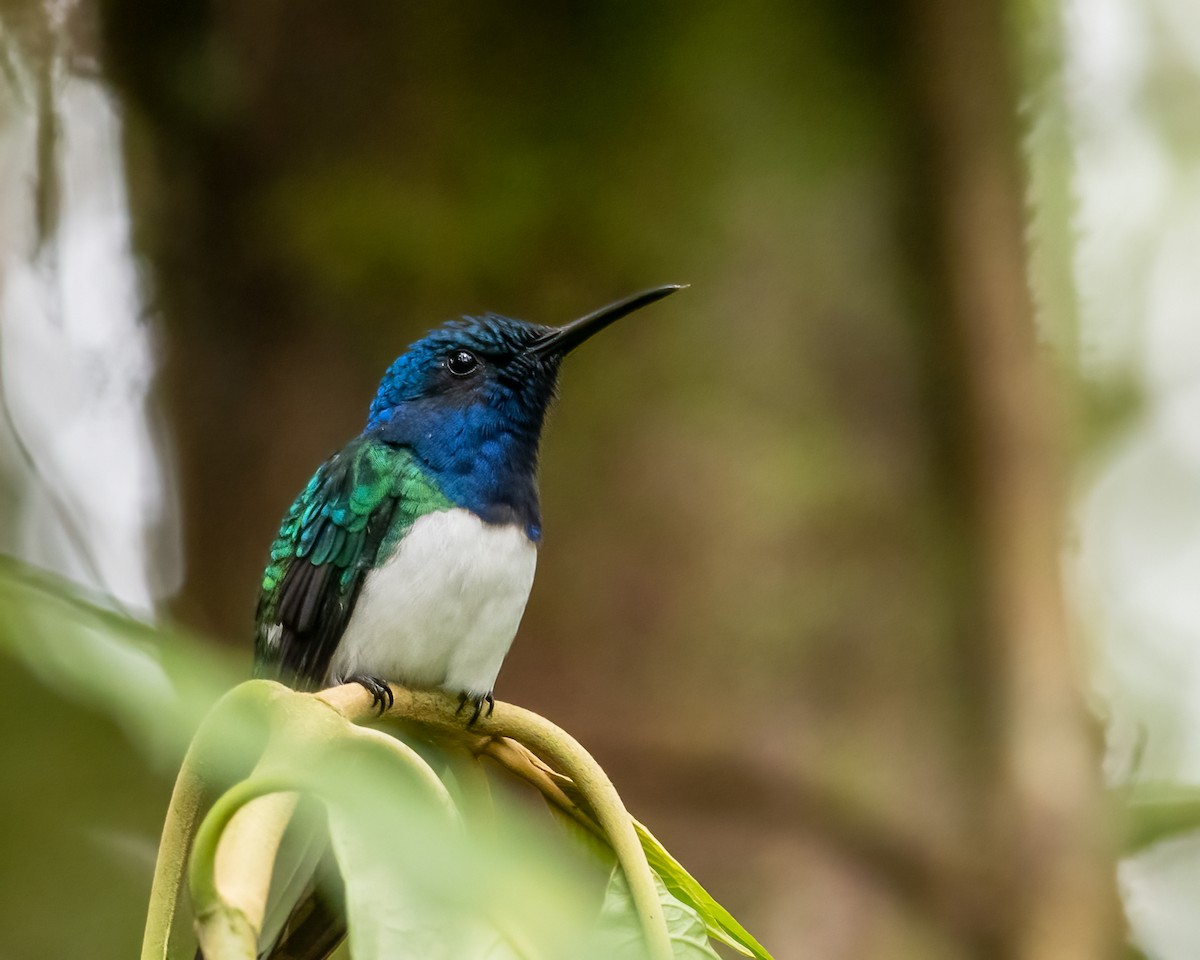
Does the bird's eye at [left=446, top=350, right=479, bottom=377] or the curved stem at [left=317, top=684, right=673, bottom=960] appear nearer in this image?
the curved stem at [left=317, top=684, right=673, bottom=960]

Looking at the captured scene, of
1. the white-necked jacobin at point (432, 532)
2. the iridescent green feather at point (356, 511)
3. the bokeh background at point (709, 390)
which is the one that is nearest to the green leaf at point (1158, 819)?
the bokeh background at point (709, 390)

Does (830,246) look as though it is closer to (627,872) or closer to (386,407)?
(386,407)

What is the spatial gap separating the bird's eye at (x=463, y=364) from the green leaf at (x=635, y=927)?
151cm

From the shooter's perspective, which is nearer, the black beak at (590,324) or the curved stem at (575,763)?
the curved stem at (575,763)

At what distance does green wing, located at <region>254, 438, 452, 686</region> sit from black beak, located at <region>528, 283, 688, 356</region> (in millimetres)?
336

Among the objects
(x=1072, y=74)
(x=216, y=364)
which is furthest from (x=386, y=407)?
(x=1072, y=74)

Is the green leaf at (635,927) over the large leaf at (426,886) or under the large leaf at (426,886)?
under

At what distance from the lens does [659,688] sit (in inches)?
119

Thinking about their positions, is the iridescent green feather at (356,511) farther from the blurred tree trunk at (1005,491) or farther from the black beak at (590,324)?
the blurred tree trunk at (1005,491)

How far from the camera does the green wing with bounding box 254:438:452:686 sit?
2395mm

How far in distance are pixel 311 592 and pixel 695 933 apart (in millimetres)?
1368

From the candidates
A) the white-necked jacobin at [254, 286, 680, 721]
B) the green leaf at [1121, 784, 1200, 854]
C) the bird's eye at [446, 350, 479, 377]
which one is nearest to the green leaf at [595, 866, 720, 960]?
the white-necked jacobin at [254, 286, 680, 721]

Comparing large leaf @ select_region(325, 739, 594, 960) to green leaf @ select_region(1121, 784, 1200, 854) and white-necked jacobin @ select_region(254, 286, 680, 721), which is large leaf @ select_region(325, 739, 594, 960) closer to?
white-necked jacobin @ select_region(254, 286, 680, 721)

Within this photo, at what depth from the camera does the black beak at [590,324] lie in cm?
216
